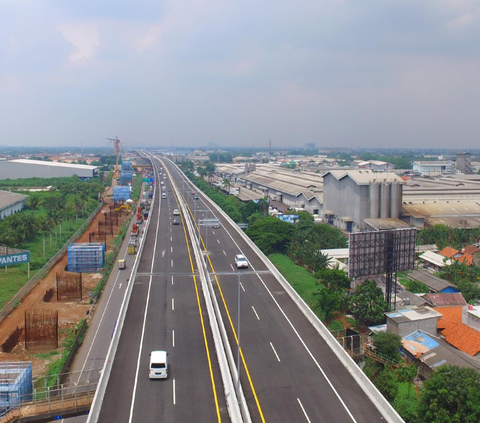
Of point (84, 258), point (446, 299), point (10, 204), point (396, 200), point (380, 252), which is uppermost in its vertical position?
point (396, 200)

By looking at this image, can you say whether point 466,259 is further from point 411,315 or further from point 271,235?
point 411,315

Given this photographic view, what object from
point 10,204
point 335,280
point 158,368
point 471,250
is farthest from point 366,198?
point 10,204

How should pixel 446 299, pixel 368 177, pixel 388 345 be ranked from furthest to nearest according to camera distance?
pixel 368 177 < pixel 446 299 < pixel 388 345

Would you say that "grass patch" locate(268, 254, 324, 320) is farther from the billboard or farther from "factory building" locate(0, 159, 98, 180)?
"factory building" locate(0, 159, 98, 180)

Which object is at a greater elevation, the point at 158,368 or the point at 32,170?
the point at 32,170

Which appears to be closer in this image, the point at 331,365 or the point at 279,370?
the point at 279,370

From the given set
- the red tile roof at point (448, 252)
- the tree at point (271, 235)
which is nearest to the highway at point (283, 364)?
the tree at point (271, 235)

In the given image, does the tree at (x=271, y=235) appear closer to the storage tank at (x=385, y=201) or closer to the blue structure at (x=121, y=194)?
the storage tank at (x=385, y=201)
